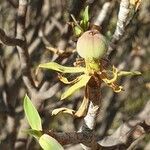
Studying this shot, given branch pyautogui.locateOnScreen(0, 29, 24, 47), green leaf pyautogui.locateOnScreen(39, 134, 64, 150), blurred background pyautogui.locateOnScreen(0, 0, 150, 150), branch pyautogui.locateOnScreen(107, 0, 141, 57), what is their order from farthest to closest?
blurred background pyautogui.locateOnScreen(0, 0, 150, 150), branch pyautogui.locateOnScreen(0, 29, 24, 47), branch pyautogui.locateOnScreen(107, 0, 141, 57), green leaf pyautogui.locateOnScreen(39, 134, 64, 150)

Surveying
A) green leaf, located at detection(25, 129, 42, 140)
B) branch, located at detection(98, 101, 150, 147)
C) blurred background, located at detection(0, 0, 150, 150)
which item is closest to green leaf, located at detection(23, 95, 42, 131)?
green leaf, located at detection(25, 129, 42, 140)

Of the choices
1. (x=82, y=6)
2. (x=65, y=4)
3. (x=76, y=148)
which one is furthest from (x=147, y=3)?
(x=76, y=148)

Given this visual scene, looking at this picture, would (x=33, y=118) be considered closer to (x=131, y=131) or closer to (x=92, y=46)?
(x=92, y=46)

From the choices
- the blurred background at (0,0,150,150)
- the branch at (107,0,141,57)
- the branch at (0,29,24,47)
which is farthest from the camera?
the blurred background at (0,0,150,150)

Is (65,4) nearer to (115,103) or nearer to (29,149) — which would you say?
(115,103)

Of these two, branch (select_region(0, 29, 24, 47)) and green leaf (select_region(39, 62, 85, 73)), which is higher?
green leaf (select_region(39, 62, 85, 73))

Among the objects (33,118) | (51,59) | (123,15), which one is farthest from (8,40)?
(51,59)

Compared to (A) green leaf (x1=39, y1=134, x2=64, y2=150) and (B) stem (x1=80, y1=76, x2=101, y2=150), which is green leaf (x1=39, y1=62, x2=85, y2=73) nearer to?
(B) stem (x1=80, y1=76, x2=101, y2=150)

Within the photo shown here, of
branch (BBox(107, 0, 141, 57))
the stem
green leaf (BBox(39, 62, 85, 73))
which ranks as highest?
branch (BBox(107, 0, 141, 57))

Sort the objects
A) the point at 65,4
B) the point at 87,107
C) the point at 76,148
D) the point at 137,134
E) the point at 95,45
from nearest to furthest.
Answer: the point at 95,45
the point at 87,107
the point at 137,134
the point at 76,148
the point at 65,4
